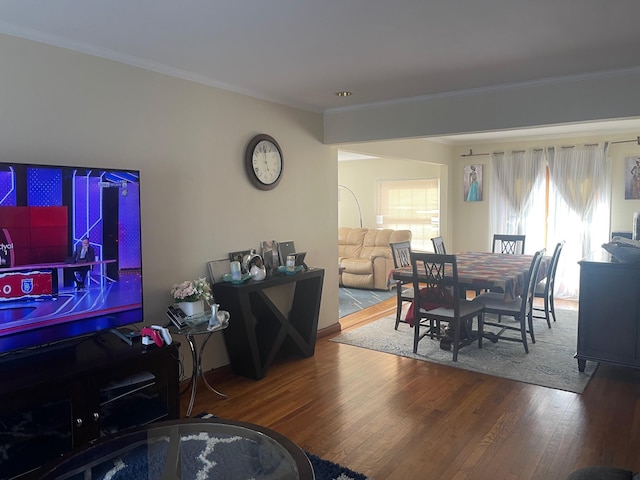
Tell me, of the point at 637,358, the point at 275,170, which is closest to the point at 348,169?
the point at 275,170

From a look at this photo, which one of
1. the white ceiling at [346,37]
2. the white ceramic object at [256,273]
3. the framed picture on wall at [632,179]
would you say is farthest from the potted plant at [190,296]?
the framed picture on wall at [632,179]

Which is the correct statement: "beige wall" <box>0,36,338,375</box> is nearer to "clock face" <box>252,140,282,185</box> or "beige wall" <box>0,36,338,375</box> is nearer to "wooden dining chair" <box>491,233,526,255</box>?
"clock face" <box>252,140,282,185</box>

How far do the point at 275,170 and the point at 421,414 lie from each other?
2397mm

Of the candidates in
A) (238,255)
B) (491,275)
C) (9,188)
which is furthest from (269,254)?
(9,188)

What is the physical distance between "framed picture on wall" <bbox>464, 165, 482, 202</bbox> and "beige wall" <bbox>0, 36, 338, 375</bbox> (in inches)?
146

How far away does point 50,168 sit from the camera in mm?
2508

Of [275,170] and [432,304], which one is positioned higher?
[275,170]

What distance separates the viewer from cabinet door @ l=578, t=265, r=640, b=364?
12.0 feet

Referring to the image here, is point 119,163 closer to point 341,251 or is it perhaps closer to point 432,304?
point 432,304

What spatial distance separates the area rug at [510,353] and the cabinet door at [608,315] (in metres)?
0.27

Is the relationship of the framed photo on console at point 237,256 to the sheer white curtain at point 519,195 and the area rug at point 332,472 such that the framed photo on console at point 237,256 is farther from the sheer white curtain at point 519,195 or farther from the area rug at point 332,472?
the sheer white curtain at point 519,195

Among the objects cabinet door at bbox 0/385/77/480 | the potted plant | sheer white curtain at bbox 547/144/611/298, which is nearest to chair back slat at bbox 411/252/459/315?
the potted plant

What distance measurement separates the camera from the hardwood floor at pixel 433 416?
2656mm

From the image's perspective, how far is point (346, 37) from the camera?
9.04 ft
